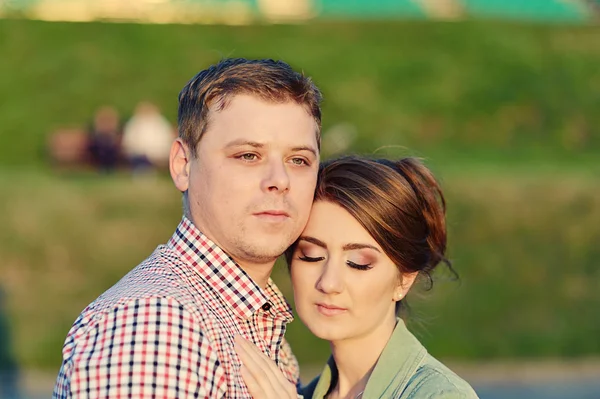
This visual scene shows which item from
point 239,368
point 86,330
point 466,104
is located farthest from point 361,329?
point 466,104

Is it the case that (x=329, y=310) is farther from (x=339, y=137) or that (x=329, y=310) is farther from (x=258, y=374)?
(x=339, y=137)

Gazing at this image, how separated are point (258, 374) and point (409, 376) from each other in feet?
2.77

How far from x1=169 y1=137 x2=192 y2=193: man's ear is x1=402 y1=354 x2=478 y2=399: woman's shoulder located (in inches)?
45.0

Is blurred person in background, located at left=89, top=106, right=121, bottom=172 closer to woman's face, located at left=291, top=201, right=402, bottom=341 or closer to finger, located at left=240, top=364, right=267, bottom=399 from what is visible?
woman's face, located at left=291, top=201, right=402, bottom=341

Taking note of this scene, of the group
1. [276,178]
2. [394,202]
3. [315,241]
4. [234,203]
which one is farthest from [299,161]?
[394,202]

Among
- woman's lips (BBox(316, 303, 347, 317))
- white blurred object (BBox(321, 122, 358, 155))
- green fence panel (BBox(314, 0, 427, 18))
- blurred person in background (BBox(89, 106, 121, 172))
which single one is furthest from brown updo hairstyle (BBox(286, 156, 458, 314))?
green fence panel (BBox(314, 0, 427, 18))

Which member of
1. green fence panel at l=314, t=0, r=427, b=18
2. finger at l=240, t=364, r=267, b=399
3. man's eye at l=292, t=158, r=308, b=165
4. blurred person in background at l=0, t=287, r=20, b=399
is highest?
green fence panel at l=314, t=0, r=427, b=18

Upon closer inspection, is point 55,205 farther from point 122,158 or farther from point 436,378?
point 436,378

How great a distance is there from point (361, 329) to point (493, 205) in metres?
8.69

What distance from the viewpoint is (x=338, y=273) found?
150 inches

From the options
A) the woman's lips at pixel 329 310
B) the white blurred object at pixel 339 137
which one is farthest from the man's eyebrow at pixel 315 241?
the white blurred object at pixel 339 137

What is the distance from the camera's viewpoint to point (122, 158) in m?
16.1

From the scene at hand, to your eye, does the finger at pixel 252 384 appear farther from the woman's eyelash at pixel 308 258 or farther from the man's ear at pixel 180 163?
the woman's eyelash at pixel 308 258

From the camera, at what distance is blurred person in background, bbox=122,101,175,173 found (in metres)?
15.6
